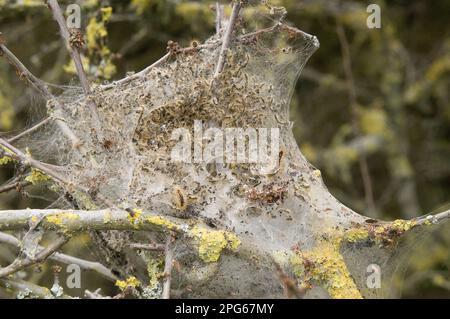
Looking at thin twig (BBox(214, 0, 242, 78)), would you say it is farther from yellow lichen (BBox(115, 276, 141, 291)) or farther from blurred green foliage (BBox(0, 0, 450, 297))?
blurred green foliage (BBox(0, 0, 450, 297))

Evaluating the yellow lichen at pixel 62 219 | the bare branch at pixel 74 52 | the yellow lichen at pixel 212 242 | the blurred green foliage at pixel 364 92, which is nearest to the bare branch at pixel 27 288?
the yellow lichen at pixel 62 219

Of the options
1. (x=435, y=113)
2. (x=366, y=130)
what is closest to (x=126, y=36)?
(x=366, y=130)

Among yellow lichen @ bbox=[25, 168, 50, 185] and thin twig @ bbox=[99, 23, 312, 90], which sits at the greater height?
thin twig @ bbox=[99, 23, 312, 90]

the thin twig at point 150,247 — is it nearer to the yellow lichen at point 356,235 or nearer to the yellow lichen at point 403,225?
the yellow lichen at point 356,235

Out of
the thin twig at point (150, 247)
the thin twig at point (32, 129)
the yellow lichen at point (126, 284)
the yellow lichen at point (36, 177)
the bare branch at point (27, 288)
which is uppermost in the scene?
the thin twig at point (32, 129)

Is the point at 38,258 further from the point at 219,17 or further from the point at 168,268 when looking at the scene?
the point at 219,17

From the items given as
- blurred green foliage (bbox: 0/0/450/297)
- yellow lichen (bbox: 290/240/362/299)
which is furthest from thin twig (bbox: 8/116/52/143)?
blurred green foliage (bbox: 0/0/450/297)

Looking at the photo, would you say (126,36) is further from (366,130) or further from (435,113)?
(435,113)
